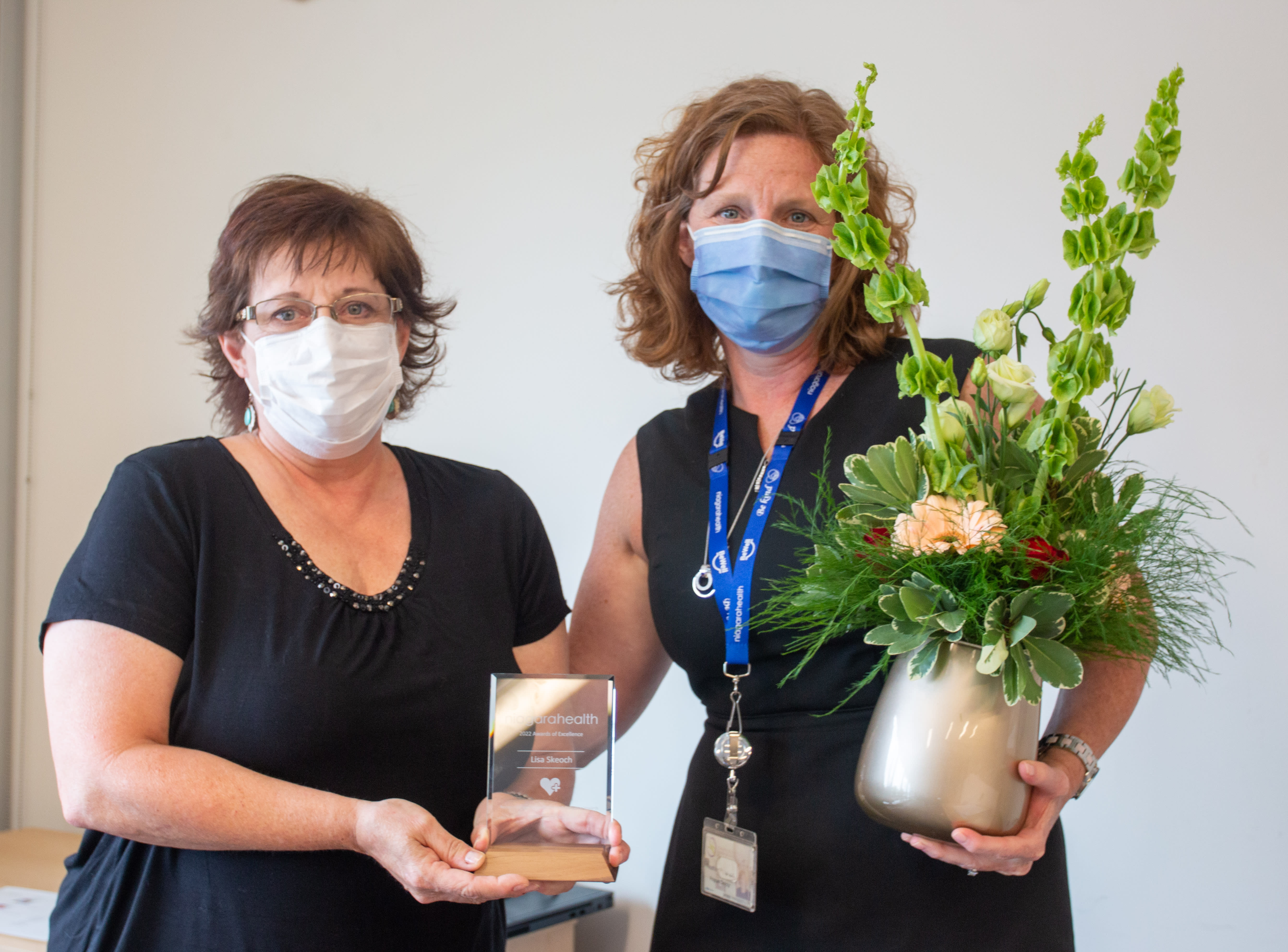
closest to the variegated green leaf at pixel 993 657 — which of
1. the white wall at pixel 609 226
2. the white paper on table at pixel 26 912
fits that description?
the white wall at pixel 609 226

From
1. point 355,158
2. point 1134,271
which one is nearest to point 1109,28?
point 1134,271

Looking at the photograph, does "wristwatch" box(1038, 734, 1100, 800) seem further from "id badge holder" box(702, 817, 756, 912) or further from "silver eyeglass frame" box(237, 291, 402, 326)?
"silver eyeglass frame" box(237, 291, 402, 326)

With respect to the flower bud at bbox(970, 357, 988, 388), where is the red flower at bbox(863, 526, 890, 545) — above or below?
below

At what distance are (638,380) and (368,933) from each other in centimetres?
177

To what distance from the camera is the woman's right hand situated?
1.12m

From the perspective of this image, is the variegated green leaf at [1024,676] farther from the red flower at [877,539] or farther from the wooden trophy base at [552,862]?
the wooden trophy base at [552,862]

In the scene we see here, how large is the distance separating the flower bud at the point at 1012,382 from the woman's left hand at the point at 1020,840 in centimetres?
41

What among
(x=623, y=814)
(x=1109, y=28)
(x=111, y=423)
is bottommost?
(x=623, y=814)

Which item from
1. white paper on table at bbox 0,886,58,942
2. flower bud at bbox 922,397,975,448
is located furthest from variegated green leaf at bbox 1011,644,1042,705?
white paper on table at bbox 0,886,58,942

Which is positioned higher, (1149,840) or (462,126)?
(462,126)

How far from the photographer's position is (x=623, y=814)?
110 inches

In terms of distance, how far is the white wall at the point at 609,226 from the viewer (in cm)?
217

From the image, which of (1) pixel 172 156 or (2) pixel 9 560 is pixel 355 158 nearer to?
(1) pixel 172 156

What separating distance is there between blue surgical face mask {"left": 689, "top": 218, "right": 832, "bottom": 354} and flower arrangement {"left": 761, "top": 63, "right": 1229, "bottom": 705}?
0.36 m
